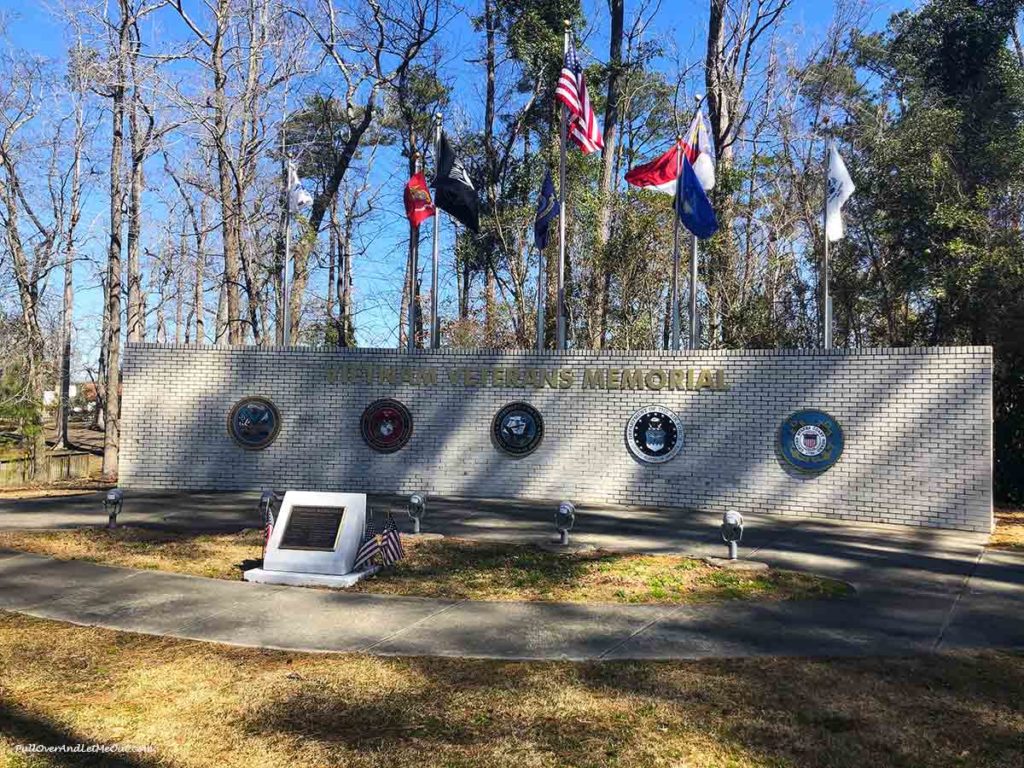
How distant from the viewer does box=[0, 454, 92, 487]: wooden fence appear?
20.6m

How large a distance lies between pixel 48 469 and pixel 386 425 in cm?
1187

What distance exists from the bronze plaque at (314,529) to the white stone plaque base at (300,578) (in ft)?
0.97

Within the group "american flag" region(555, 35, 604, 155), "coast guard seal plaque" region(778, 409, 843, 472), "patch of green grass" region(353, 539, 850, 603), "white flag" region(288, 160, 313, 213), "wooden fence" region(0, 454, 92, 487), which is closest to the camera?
"patch of green grass" region(353, 539, 850, 603)

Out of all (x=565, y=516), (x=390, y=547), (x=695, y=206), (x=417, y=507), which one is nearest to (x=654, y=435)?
(x=695, y=206)

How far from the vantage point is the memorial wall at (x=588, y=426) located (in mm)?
13266

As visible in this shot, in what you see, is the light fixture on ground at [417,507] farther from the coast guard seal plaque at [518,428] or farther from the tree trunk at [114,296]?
the tree trunk at [114,296]

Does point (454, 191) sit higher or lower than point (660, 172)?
lower

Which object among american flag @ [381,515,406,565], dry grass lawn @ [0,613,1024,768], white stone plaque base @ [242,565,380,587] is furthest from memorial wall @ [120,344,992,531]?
dry grass lawn @ [0,613,1024,768]

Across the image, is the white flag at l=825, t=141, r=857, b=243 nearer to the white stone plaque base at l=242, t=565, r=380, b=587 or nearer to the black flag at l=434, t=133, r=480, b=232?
the black flag at l=434, t=133, r=480, b=232

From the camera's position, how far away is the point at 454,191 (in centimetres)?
1648

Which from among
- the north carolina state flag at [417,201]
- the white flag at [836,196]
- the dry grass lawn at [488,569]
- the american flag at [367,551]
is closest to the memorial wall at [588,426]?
the white flag at [836,196]

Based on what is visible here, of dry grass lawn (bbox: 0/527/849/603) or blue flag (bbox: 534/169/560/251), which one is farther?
blue flag (bbox: 534/169/560/251)

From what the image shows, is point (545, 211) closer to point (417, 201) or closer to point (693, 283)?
point (417, 201)

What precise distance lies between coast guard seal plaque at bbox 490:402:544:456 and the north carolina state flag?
4.75m
